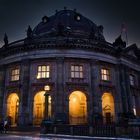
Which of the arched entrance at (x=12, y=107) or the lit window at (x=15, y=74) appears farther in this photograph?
the lit window at (x=15, y=74)

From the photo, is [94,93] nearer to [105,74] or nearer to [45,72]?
[105,74]

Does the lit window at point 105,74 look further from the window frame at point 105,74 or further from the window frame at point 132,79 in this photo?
the window frame at point 132,79

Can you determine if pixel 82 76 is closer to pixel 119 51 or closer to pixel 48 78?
pixel 48 78

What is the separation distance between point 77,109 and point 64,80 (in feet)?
19.5

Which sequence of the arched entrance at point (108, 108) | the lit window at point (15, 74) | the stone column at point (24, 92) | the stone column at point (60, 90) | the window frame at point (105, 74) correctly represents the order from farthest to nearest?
the lit window at point (15, 74)
the window frame at point (105, 74)
the arched entrance at point (108, 108)
the stone column at point (24, 92)
the stone column at point (60, 90)

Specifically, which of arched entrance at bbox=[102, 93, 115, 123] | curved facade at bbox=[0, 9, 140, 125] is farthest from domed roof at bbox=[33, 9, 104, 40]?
arched entrance at bbox=[102, 93, 115, 123]

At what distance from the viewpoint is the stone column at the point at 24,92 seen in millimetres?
30922

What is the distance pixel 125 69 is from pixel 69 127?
19.7 meters

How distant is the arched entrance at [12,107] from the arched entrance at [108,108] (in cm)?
1377

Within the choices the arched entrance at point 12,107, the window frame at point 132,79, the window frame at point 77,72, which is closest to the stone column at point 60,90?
the window frame at point 77,72

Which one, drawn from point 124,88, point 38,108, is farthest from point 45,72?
point 124,88

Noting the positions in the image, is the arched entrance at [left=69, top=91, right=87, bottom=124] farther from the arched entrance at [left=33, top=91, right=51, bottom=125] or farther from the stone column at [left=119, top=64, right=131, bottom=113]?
the stone column at [left=119, top=64, right=131, bottom=113]

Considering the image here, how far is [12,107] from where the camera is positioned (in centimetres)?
3547

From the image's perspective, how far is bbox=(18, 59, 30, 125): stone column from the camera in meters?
30.9
